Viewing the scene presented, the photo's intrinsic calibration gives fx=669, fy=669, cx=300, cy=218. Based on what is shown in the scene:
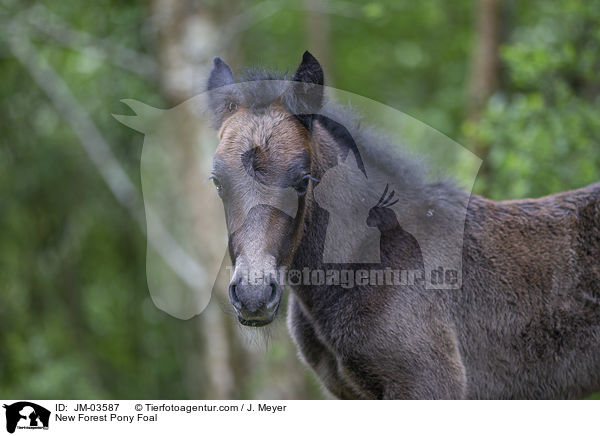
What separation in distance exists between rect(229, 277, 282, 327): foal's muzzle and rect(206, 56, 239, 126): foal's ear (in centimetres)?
130

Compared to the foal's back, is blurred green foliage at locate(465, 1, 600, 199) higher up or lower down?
higher up

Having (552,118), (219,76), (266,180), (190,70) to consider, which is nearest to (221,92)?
(219,76)

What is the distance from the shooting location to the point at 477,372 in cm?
436

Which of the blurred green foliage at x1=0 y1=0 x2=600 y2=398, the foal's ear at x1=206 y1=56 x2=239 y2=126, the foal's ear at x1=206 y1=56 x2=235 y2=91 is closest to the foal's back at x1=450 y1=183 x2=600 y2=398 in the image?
the foal's ear at x1=206 y1=56 x2=239 y2=126

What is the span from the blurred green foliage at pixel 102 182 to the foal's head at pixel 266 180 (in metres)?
5.55

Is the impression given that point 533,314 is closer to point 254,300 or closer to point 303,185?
point 303,185

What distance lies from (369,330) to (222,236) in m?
5.66

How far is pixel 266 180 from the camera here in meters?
3.74

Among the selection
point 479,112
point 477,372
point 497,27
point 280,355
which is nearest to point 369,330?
point 477,372

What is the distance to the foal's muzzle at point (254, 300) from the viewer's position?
136 inches

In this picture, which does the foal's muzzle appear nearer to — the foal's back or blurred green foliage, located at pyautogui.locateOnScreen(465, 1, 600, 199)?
the foal's back

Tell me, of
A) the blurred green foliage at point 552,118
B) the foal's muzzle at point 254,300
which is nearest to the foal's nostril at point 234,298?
the foal's muzzle at point 254,300

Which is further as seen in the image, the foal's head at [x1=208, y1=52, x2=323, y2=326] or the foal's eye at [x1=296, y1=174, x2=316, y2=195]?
the foal's eye at [x1=296, y1=174, x2=316, y2=195]

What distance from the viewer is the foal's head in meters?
3.52
